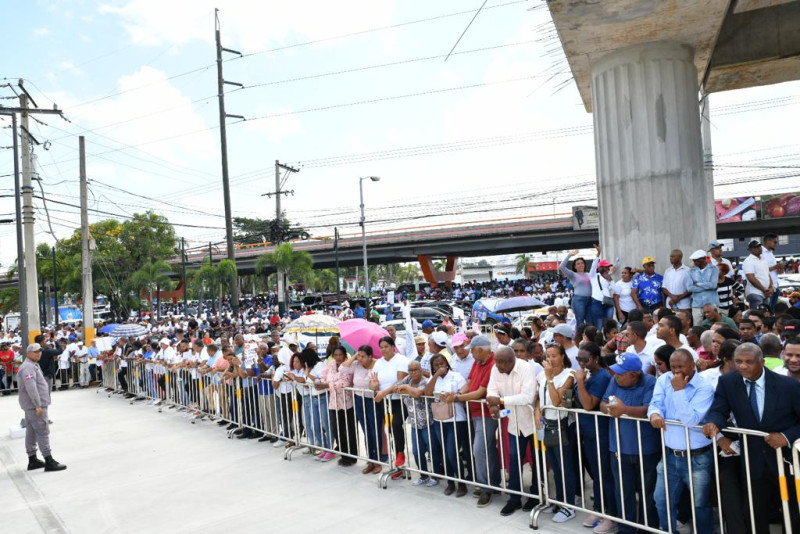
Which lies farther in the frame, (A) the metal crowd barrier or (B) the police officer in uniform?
(B) the police officer in uniform

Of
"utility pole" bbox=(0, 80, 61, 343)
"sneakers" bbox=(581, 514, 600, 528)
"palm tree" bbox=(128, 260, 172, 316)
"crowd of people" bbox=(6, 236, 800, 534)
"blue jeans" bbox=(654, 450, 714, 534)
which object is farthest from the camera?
"palm tree" bbox=(128, 260, 172, 316)

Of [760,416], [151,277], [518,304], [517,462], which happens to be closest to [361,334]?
[517,462]

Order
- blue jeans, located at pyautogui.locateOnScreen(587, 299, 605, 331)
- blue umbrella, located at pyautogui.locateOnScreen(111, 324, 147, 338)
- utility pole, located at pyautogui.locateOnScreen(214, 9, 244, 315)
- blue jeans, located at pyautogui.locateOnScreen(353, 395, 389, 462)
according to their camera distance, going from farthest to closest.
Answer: utility pole, located at pyautogui.locateOnScreen(214, 9, 244, 315) < blue umbrella, located at pyautogui.locateOnScreen(111, 324, 147, 338) < blue jeans, located at pyautogui.locateOnScreen(587, 299, 605, 331) < blue jeans, located at pyautogui.locateOnScreen(353, 395, 389, 462)

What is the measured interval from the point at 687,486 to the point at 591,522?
1075 millimetres

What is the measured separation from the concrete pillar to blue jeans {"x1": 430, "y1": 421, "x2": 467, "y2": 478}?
4518 millimetres

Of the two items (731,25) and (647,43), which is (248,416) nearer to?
(647,43)

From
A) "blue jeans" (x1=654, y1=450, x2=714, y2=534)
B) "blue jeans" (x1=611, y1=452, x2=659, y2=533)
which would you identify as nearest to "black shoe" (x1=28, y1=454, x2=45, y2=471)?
"blue jeans" (x1=611, y1=452, x2=659, y2=533)

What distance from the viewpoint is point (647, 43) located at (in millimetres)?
9164

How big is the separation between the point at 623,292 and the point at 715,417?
16.6 ft

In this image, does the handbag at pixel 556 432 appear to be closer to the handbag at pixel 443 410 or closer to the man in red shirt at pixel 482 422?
the man in red shirt at pixel 482 422

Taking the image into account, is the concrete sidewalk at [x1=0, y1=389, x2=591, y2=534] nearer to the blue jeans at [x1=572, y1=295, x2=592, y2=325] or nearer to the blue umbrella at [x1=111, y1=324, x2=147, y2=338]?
the blue jeans at [x1=572, y1=295, x2=592, y2=325]

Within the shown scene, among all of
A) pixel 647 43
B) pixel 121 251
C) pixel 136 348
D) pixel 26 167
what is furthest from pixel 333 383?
pixel 121 251

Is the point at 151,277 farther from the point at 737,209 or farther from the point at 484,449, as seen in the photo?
the point at 484,449

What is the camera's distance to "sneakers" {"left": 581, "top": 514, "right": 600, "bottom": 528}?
18.5 feet
